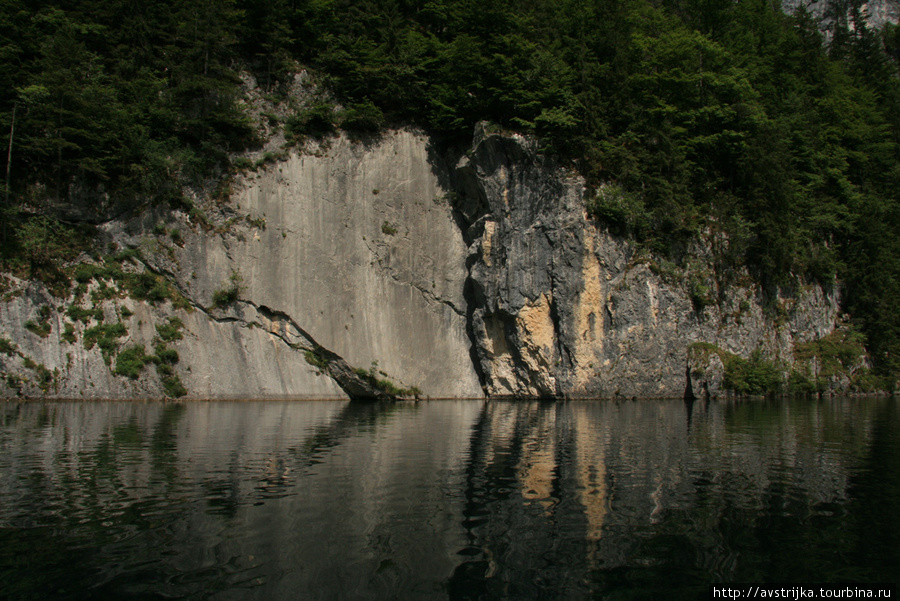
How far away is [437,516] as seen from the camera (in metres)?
7.38

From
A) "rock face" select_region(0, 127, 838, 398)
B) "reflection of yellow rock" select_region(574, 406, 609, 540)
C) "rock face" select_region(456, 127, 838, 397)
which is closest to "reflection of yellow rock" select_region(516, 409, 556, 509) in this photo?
"reflection of yellow rock" select_region(574, 406, 609, 540)

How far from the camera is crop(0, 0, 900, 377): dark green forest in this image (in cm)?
3141

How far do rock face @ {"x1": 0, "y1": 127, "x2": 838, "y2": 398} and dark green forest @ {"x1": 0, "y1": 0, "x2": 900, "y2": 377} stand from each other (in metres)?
2.21

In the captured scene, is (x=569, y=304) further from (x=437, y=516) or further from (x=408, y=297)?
(x=437, y=516)

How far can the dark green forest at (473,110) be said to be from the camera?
103 ft

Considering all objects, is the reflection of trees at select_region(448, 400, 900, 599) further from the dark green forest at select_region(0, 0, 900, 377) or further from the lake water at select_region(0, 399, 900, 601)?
the dark green forest at select_region(0, 0, 900, 377)

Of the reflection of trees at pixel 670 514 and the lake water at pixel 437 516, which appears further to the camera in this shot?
the reflection of trees at pixel 670 514

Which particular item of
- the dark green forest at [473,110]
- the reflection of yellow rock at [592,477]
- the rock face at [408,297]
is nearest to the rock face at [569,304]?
the rock face at [408,297]

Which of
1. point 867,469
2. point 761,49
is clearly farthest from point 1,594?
point 761,49

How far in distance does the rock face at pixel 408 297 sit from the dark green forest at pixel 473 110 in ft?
7.24

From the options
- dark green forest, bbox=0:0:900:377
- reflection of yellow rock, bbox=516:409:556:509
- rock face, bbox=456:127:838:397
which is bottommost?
reflection of yellow rock, bbox=516:409:556:509

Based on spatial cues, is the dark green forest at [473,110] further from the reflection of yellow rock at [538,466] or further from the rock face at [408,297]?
the reflection of yellow rock at [538,466]

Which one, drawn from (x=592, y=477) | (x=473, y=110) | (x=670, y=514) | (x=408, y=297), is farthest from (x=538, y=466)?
(x=473, y=110)

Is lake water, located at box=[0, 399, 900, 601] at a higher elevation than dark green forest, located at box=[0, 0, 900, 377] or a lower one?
lower
